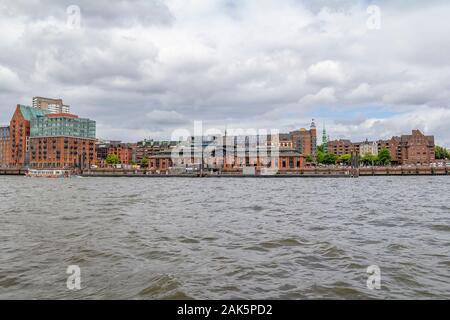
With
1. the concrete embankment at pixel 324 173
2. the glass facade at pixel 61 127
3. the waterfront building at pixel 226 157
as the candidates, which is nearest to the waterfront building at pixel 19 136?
the glass facade at pixel 61 127

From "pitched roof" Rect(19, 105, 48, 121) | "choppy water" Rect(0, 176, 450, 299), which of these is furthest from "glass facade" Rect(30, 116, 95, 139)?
"choppy water" Rect(0, 176, 450, 299)

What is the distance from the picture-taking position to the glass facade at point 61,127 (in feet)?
571

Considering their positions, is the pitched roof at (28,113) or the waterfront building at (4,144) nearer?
the pitched roof at (28,113)

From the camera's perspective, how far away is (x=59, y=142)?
17100 cm

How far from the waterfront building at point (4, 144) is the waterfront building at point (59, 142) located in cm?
2070

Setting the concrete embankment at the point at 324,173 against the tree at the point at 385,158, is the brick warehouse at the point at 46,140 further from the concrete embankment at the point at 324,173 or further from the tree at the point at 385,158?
the tree at the point at 385,158

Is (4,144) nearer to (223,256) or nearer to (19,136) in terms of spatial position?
(19,136)

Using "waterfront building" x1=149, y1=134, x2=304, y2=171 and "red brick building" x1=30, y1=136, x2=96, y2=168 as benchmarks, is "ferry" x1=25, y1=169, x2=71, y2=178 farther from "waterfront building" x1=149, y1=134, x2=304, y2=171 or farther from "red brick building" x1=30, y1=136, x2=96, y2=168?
"red brick building" x1=30, y1=136, x2=96, y2=168

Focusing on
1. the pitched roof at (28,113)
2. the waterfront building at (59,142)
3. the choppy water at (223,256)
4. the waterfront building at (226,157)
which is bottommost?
the choppy water at (223,256)

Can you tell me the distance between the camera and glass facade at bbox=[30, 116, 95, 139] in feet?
571

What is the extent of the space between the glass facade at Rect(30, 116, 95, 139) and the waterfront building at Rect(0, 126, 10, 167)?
2033 centimetres

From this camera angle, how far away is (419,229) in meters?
16.8
